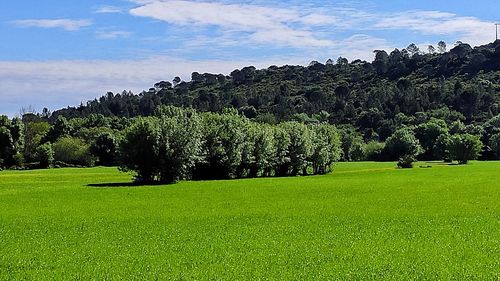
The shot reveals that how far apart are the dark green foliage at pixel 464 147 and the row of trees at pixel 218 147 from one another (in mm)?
39374

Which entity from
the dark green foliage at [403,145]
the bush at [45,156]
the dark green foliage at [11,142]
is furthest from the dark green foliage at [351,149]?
the dark green foliage at [11,142]

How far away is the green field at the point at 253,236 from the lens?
23703 millimetres

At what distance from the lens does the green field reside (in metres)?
23.7

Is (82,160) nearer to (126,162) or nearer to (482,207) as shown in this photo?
(126,162)

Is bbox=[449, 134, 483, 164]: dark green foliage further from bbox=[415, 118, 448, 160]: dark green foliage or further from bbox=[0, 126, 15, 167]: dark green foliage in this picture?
bbox=[0, 126, 15, 167]: dark green foliage

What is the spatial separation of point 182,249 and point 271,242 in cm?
449

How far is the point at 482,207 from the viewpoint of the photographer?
4800 cm

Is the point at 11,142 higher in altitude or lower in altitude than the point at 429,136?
higher

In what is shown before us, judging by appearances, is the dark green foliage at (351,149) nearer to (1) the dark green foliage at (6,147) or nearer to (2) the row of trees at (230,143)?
(2) the row of trees at (230,143)

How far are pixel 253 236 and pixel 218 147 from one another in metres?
63.0

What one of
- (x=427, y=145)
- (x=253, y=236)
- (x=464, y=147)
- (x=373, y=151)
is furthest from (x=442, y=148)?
(x=253, y=236)

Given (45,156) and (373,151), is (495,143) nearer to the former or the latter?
(373,151)

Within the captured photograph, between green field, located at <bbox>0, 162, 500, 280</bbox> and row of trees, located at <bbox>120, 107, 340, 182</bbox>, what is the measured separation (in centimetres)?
2364

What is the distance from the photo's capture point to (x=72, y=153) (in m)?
156
